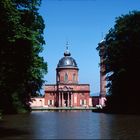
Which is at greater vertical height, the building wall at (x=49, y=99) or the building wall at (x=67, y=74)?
the building wall at (x=67, y=74)

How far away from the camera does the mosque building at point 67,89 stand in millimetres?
129425

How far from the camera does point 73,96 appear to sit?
133 m

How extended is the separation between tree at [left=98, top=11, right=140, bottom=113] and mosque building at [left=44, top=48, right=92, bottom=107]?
69885 millimetres

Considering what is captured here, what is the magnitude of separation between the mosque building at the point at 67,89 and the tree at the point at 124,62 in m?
69.9

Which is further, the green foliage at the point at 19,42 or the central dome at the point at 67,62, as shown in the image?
the central dome at the point at 67,62

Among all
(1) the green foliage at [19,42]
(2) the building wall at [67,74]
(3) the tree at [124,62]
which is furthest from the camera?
(2) the building wall at [67,74]

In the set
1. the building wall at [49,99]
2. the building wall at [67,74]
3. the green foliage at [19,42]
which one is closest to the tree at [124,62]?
the green foliage at [19,42]

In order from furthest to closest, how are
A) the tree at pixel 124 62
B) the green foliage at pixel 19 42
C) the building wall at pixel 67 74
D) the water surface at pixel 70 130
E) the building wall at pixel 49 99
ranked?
the building wall at pixel 49 99
the building wall at pixel 67 74
the tree at pixel 124 62
the green foliage at pixel 19 42
the water surface at pixel 70 130

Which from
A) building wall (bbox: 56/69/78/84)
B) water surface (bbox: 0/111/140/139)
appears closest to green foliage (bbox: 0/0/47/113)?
water surface (bbox: 0/111/140/139)

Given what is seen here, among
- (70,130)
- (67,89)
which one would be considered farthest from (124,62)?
(67,89)

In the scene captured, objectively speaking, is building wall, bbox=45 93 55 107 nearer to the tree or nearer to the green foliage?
the tree

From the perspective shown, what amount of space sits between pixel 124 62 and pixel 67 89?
77.3 metres

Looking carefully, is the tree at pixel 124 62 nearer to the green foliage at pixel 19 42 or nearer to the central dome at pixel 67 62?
the green foliage at pixel 19 42

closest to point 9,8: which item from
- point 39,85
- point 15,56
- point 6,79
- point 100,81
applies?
point 15,56
